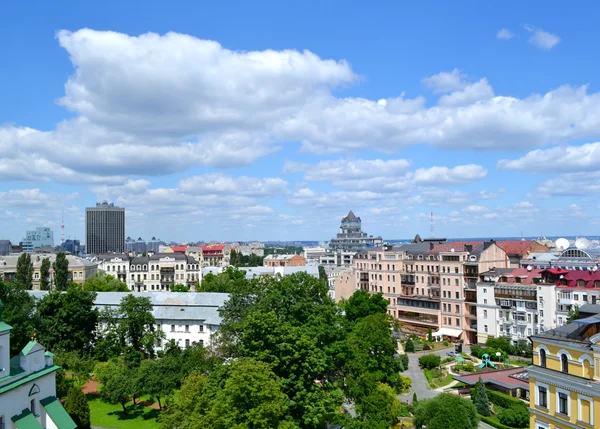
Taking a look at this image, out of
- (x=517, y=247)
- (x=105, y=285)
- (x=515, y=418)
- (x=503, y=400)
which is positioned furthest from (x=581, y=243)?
(x=105, y=285)

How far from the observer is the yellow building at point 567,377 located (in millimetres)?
26125

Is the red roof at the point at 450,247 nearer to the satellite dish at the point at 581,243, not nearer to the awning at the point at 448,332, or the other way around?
A: the awning at the point at 448,332

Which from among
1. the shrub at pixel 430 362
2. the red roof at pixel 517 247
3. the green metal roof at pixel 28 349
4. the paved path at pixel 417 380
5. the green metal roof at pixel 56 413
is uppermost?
the red roof at pixel 517 247

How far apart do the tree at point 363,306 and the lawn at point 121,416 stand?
31.5 metres

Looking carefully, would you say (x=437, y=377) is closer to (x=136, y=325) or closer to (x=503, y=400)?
(x=503, y=400)

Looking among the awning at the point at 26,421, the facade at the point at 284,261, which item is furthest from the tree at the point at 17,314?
the facade at the point at 284,261

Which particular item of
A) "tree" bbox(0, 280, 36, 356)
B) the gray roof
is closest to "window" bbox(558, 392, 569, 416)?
"tree" bbox(0, 280, 36, 356)

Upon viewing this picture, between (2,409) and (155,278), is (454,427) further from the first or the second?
(155,278)

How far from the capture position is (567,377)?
2755 centimetres

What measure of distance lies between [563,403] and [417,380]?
31.5 meters

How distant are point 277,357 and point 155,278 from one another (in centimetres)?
A: 9267

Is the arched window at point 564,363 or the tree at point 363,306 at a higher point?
the arched window at point 564,363

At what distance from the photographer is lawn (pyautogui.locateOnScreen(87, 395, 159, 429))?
41562mm

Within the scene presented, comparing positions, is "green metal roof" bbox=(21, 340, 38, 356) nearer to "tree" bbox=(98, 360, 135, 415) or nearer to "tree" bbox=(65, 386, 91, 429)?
"tree" bbox=(65, 386, 91, 429)
